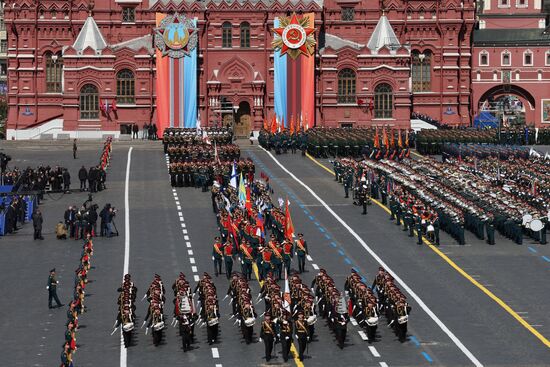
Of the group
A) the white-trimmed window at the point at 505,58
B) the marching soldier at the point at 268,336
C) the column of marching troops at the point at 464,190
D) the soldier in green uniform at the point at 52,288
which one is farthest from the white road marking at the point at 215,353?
the white-trimmed window at the point at 505,58

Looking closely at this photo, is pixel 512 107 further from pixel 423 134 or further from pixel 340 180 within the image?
pixel 340 180

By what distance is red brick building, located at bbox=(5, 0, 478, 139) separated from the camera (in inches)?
4892

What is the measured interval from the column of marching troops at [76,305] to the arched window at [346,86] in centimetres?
6252

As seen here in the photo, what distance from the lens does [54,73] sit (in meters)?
131

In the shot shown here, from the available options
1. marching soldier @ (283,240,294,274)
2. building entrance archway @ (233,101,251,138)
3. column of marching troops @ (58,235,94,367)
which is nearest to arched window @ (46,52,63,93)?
building entrance archway @ (233,101,251,138)

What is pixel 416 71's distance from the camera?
133 meters

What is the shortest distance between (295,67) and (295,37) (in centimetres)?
247

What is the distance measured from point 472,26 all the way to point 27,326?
294 feet

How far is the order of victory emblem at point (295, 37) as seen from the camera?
124 meters

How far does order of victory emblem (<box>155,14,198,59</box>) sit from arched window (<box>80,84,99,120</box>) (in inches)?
261

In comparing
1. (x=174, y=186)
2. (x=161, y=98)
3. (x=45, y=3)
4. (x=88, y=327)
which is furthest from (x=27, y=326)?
(x=45, y=3)

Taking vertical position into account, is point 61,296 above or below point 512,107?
below

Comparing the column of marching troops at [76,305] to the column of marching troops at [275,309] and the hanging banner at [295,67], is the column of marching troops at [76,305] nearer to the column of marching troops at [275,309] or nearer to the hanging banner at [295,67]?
the column of marching troops at [275,309]

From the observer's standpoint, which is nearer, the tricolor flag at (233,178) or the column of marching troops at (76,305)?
the column of marching troops at (76,305)
